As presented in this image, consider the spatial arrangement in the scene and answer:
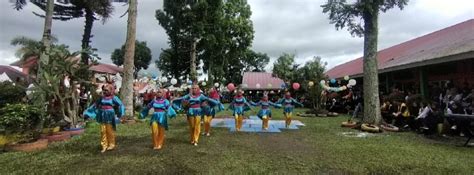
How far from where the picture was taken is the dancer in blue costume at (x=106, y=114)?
26.4 ft

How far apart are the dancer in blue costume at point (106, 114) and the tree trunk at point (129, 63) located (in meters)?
6.26

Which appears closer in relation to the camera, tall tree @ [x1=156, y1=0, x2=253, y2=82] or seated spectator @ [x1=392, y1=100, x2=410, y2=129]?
seated spectator @ [x1=392, y1=100, x2=410, y2=129]

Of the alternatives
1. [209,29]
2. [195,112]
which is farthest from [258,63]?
[195,112]

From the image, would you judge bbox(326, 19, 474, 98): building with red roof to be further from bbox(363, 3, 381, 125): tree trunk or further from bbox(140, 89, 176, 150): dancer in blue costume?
bbox(140, 89, 176, 150): dancer in blue costume

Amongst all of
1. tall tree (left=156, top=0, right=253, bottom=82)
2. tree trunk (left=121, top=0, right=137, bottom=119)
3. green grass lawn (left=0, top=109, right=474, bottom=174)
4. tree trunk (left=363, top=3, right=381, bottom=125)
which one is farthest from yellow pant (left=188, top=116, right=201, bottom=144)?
tall tree (left=156, top=0, right=253, bottom=82)

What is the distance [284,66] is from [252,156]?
92.3 ft

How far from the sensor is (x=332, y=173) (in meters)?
6.08

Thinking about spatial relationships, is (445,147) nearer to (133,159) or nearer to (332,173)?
(332,173)

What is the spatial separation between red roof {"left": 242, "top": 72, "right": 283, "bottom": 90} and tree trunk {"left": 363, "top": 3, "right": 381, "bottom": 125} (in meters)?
25.9

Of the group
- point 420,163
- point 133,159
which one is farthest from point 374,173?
point 133,159

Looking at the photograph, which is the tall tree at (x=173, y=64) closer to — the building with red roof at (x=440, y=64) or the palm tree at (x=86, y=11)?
the palm tree at (x=86, y=11)

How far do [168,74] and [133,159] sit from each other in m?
33.5

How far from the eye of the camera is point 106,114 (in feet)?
26.4

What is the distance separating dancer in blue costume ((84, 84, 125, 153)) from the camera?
805 centimetres
